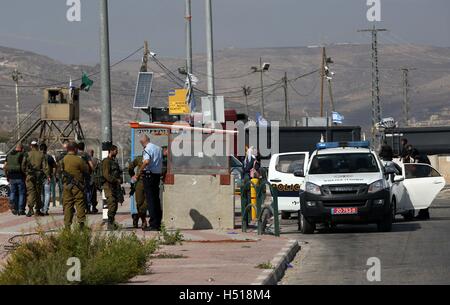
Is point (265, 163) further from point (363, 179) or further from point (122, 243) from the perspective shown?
point (122, 243)

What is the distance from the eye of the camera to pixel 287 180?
27.0 meters

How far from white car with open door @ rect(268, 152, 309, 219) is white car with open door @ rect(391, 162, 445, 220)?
2335 millimetres

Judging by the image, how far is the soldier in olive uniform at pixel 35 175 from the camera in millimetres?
27781

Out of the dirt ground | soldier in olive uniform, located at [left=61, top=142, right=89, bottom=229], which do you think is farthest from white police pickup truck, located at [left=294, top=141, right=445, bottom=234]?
the dirt ground

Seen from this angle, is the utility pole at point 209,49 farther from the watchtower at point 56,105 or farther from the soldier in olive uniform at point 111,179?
the watchtower at point 56,105

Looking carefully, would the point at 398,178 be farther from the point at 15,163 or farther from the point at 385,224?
the point at 15,163

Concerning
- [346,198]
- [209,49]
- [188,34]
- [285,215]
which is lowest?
[285,215]

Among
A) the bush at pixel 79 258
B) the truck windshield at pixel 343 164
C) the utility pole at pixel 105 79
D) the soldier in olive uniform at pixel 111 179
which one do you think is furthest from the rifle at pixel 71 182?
the truck windshield at pixel 343 164

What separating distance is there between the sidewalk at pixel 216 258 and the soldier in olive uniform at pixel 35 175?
Result: 4.28 metres

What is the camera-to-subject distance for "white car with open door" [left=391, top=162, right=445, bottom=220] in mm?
26781

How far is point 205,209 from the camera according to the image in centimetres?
2297

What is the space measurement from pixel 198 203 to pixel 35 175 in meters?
6.31

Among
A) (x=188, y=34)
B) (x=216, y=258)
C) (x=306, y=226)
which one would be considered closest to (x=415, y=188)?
(x=306, y=226)
